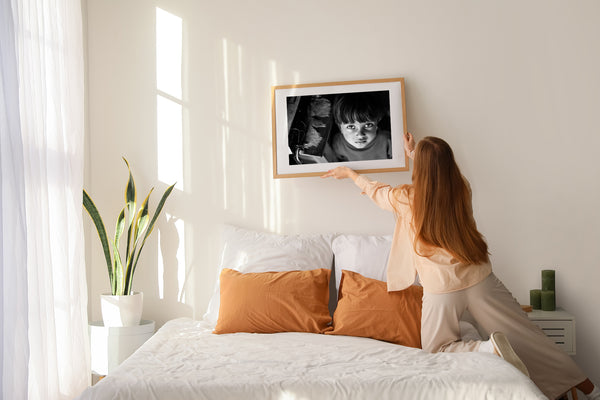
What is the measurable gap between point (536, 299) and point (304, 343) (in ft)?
5.32

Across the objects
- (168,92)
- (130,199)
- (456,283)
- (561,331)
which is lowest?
(561,331)

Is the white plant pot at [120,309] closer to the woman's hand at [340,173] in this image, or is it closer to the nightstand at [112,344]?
the nightstand at [112,344]

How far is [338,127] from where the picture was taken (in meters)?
3.73

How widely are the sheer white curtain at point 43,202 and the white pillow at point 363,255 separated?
149cm

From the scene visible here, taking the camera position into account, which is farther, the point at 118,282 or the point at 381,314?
the point at 118,282

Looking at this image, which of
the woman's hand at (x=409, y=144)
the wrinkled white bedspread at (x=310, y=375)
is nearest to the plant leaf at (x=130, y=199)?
the wrinkled white bedspread at (x=310, y=375)

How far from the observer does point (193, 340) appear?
2.99 m

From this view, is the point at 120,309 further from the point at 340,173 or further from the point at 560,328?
the point at 560,328

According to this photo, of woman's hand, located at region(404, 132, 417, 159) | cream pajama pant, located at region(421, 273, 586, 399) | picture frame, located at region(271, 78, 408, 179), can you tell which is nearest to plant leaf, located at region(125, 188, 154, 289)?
picture frame, located at region(271, 78, 408, 179)

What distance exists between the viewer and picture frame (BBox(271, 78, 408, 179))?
145 inches

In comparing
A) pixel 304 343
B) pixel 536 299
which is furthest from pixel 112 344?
pixel 536 299

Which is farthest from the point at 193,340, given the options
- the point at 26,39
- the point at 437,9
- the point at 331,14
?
the point at 437,9

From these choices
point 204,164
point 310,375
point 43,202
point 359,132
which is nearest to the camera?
point 310,375

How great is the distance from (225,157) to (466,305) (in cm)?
179
